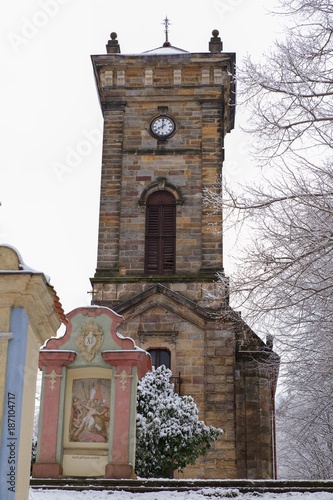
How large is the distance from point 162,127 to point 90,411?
14777 millimetres

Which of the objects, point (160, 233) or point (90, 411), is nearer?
point (90, 411)

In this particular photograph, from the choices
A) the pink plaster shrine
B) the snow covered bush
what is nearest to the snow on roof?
the snow covered bush

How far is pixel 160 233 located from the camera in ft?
90.1

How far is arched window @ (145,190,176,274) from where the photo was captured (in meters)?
27.0

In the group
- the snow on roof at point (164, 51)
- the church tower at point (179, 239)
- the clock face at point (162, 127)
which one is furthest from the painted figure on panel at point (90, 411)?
the snow on roof at point (164, 51)

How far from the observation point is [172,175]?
27984 millimetres

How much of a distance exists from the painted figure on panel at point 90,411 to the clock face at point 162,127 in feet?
45.3

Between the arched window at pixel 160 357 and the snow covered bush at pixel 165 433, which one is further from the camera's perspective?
the arched window at pixel 160 357

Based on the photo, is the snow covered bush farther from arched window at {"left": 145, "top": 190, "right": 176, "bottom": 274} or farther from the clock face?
the clock face

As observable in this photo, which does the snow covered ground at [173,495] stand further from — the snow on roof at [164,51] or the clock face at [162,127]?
the snow on roof at [164,51]

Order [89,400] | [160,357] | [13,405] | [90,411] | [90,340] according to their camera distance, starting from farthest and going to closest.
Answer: [160,357] < [90,340] < [89,400] < [90,411] < [13,405]

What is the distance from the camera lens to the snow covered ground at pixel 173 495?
39.9ft

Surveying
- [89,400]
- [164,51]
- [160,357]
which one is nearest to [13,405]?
[89,400]

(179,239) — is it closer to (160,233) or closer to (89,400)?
(160,233)
